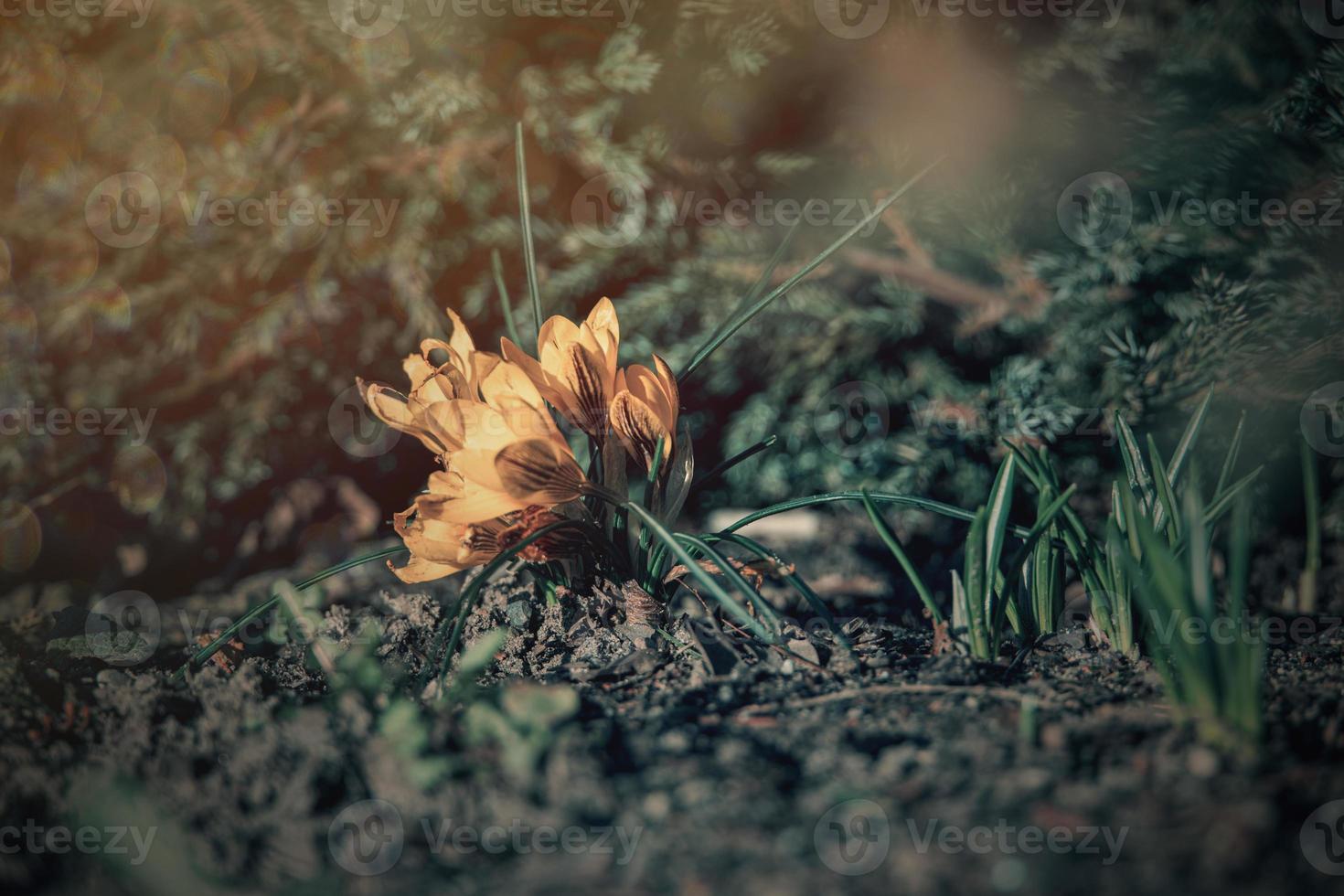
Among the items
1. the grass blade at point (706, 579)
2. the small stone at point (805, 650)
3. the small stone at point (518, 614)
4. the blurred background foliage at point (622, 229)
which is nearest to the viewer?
the grass blade at point (706, 579)

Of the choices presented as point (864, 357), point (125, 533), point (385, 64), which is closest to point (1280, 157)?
point (864, 357)

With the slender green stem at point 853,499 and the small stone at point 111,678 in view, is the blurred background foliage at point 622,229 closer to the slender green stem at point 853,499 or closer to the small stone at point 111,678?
the slender green stem at point 853,499

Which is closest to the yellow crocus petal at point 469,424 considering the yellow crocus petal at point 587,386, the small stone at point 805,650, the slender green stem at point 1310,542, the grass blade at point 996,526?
the yellow crocus petal at point 587,386

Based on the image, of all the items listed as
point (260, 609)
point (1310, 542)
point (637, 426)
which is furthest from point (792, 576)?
point (1310, 542)

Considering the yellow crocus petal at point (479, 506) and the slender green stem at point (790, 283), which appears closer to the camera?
the yellow crocus petal at point (479, 506)

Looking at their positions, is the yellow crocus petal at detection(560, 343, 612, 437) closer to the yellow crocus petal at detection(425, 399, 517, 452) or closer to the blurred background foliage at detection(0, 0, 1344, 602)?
the yellow crocus petal at detection(425, 399, 517, 452)

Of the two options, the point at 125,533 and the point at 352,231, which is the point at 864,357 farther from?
the point at 125,533
